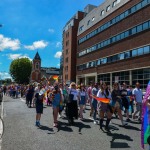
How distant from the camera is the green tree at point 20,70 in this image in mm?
103688

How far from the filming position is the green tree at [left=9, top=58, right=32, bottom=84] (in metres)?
104

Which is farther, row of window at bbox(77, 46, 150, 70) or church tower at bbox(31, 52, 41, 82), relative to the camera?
church tower at bbox(31, 52, 41, 82)

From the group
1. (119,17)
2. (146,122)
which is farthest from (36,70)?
(146,122)

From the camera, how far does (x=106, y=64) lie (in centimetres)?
4175

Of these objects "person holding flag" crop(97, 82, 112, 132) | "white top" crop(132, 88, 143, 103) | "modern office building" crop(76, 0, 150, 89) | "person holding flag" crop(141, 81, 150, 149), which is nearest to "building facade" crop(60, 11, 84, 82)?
"modern office building" crop(76, 0, 150, 89)

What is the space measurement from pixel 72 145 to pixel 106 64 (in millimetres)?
35346

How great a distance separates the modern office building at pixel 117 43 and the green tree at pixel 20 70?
55248mm

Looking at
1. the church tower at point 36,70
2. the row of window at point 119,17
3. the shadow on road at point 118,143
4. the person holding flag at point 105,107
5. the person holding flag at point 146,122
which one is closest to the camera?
the person holding flag at point 146,122

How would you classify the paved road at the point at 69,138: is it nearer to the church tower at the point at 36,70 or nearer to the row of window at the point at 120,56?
the row of window at the point at 120,56

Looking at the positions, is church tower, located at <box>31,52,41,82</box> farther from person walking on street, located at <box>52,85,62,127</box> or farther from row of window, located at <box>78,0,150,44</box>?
person walking on street, located at <box>52,85,62,127</box>

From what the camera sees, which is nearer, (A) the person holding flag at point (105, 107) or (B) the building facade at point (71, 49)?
(A) the person holding flag at point (105, 107)

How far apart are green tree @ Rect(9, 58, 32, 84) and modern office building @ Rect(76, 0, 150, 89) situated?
55.2 meters

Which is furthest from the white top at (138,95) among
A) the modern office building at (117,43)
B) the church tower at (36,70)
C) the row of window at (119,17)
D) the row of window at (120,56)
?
the church tower at (36,70)

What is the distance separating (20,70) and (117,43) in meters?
72.7
